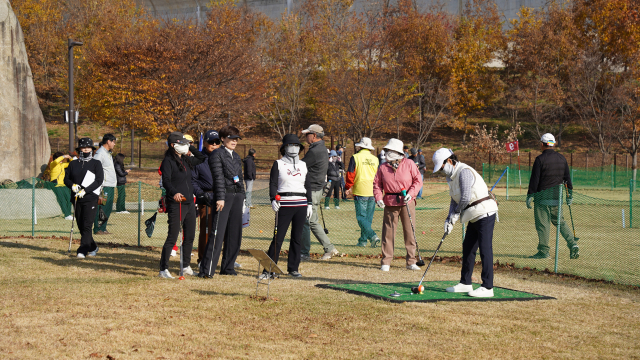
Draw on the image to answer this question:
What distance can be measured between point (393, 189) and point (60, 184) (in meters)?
9.61

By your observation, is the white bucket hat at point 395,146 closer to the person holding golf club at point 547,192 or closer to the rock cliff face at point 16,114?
the person holding golf club at point 547,192

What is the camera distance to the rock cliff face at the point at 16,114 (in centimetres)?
2000

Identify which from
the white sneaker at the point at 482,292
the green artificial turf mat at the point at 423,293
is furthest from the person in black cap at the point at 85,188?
the white sneaker at the point at 482,292

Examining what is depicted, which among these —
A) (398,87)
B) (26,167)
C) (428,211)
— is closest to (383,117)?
(398,87)

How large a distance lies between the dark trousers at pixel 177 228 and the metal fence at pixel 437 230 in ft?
10.7

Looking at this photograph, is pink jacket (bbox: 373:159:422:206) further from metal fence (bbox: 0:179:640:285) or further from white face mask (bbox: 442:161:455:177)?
metal fence (bbox: 0:179:640:285)

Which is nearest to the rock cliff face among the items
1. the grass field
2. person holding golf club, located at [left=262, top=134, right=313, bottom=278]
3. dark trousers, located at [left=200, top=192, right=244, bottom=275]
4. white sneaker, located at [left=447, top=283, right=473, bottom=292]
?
the grass field

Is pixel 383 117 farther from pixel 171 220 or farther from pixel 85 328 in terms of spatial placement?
pixel 85 328

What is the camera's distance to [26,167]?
67.7ft

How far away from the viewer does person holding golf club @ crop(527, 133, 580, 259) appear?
10852mm

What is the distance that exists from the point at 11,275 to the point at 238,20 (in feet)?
131

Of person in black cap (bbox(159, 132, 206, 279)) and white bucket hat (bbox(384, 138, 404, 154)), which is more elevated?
white bucket hat (bbox(384, 138, 404, 154))

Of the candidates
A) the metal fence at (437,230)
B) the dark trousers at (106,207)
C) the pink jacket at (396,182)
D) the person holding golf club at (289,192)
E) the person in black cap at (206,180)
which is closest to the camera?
the person holding golf club at (289,192)

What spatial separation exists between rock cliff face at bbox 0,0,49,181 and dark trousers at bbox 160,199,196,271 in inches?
536
